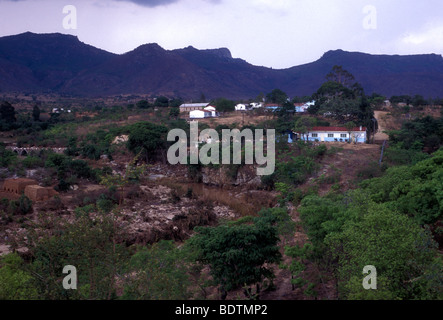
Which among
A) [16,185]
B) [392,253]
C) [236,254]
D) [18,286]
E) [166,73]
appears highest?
[166,73]

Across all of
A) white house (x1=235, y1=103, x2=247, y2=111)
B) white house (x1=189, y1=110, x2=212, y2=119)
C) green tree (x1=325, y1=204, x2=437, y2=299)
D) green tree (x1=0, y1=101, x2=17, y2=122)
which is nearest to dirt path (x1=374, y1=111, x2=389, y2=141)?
white house (x1=235, y1=103, x2=247, y2=111)

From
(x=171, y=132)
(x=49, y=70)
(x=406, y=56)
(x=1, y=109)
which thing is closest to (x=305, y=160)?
(x=171, y=132)

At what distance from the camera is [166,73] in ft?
384

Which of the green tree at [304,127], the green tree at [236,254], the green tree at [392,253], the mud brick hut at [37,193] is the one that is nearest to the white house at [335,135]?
the green tree at [304,127]

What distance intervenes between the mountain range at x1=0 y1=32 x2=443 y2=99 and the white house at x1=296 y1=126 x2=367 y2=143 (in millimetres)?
70811

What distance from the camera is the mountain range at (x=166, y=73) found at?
104 metres

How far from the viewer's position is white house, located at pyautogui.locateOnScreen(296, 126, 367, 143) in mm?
29906

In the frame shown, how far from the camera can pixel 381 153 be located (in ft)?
81.6

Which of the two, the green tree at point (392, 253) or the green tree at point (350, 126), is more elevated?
the green tree at point (350, 126)

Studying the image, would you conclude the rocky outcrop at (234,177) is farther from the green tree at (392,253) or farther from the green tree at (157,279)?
the green tree at (392,253)

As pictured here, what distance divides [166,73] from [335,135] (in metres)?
95.0

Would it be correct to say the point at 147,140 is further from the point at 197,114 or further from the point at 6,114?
the point at 6,114

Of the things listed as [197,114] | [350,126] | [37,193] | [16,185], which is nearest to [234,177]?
[350,126]

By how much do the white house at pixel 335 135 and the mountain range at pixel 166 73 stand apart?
70.8 metres
